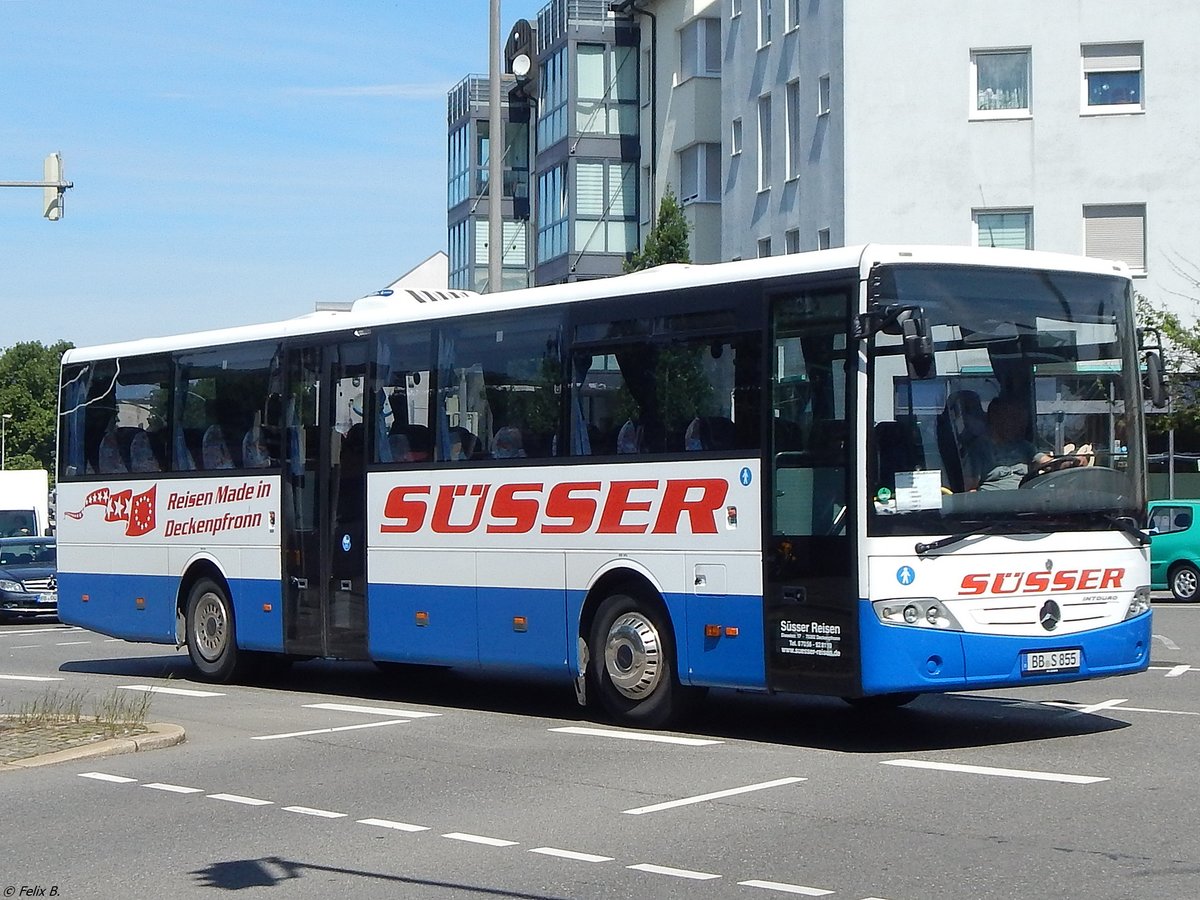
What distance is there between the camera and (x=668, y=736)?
13164 mm

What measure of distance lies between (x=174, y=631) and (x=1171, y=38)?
2793 centimetres

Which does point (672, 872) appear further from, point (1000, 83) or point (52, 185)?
point (1000, 83)

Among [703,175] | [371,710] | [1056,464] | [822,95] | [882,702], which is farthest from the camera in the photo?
[703,175]

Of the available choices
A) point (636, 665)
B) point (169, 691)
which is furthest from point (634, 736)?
point (169, 691)

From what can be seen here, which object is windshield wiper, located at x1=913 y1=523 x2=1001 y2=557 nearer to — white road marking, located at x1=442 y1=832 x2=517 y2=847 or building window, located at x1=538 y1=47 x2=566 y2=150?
white road marking, located at x1=442 y1=832 x2=517 y2=847

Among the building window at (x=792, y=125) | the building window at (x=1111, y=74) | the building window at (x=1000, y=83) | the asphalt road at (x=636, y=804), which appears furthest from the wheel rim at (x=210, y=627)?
the building window at (x=792, y=125)

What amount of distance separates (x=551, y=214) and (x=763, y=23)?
12.2m

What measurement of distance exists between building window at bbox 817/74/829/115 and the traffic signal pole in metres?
19.5

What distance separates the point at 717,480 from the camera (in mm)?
12922

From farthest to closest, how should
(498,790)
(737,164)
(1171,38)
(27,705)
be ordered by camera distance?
1. (737,164)
2. (1171,38)
3. (27,705)
4. (498,790)

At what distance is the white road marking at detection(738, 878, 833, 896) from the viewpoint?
7.66m

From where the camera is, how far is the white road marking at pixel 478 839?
29.5ft

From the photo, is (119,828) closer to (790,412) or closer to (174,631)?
(790,412)

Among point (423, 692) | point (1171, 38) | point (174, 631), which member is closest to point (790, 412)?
point (423, 692)
